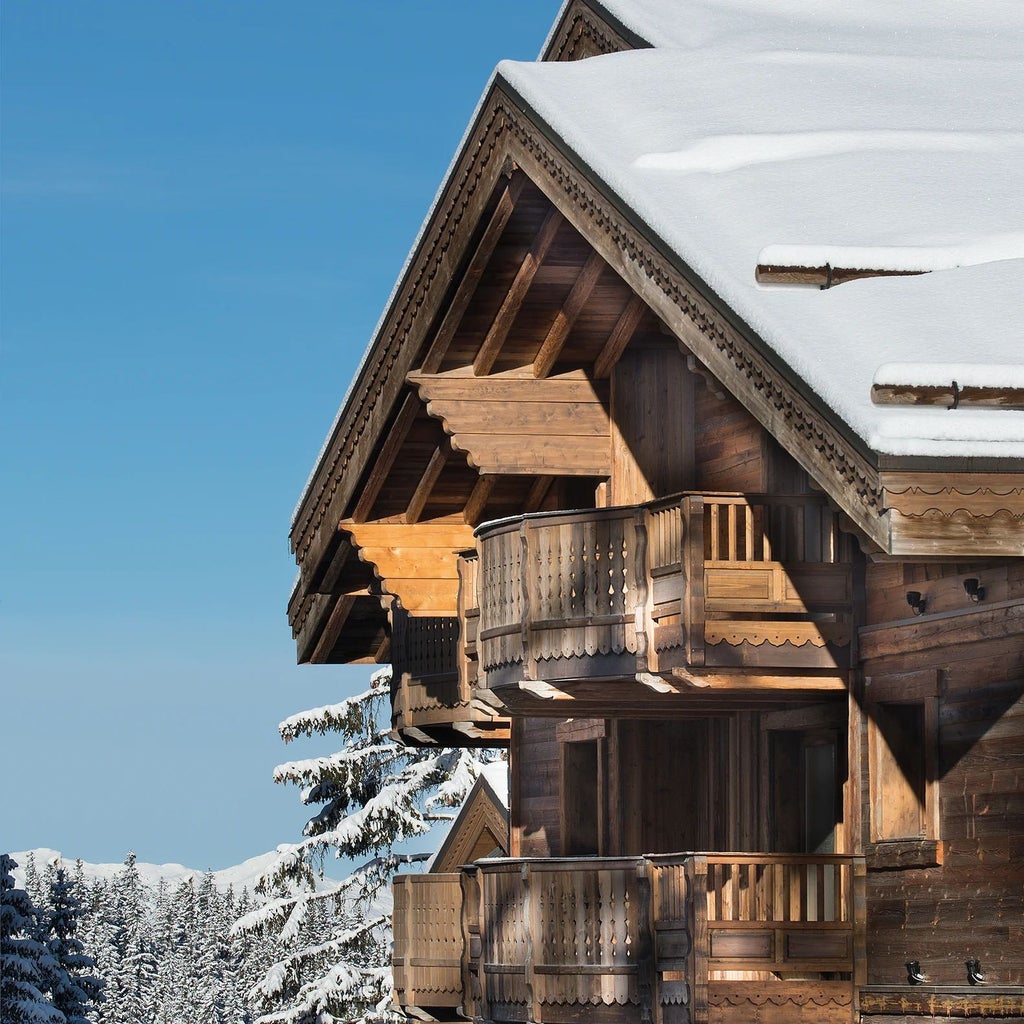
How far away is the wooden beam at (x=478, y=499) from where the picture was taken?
72.1ft

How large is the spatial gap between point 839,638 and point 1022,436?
3970 millimetres

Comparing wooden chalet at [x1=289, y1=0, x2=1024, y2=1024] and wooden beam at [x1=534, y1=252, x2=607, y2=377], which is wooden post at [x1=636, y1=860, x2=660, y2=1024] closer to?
wooden chalet at [x1=289, y1=0, x2=1024, y2=1024]

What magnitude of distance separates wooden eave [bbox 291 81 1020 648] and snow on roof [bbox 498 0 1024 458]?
0.74 ft

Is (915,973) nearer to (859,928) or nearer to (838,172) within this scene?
(859,928)

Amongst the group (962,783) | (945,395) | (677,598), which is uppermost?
(945,395)

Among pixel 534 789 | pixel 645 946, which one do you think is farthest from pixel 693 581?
pixel 534 789

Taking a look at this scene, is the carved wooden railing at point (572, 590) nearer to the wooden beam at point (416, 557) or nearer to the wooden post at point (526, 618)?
the wooden post at point (526, 618)

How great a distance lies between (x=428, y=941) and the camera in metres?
22.6

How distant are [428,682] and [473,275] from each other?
19.0 ft

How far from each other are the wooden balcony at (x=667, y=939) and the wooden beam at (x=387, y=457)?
4349 millimetres

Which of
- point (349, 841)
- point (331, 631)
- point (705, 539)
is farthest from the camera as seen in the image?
point (349, 841)

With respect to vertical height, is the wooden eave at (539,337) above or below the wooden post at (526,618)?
above

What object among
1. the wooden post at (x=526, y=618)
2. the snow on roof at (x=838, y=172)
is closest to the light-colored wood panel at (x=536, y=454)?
the wooden post at (x=526, y=618)

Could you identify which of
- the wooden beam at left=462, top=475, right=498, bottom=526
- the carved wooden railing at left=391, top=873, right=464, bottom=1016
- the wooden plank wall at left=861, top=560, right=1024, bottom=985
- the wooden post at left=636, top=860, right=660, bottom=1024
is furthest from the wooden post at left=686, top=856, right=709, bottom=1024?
the wooden beam at left=462, top=475, right=498, bottom=526
